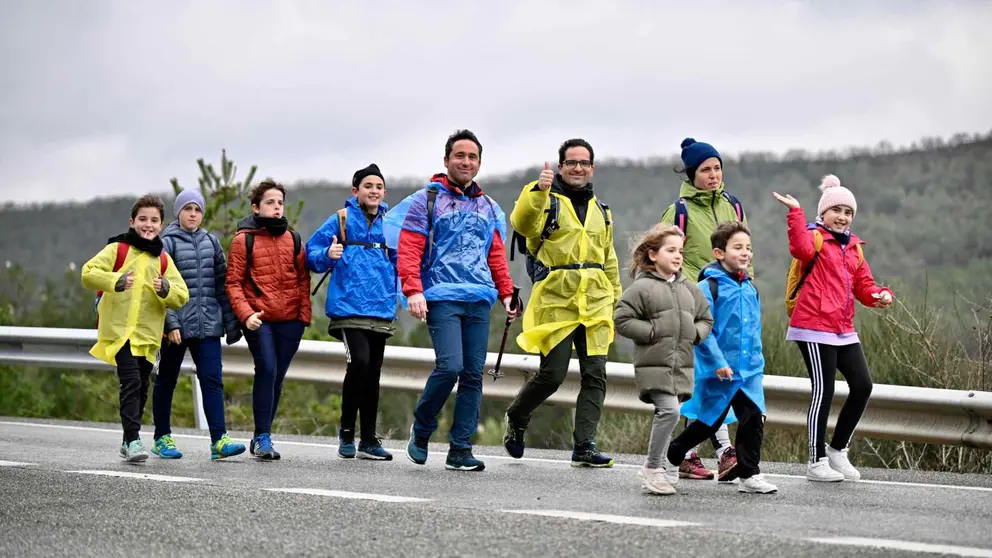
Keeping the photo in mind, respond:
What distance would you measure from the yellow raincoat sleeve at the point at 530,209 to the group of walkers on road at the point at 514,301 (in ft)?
0.04

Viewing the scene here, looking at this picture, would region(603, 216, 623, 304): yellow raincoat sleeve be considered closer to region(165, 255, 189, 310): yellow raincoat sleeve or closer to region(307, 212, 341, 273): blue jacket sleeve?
region(307, 212, 341, 273): blue jacket sleeve

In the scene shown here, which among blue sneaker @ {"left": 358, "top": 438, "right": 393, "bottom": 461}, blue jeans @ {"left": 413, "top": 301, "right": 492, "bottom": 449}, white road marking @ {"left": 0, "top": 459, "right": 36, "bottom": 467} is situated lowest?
white road marking @ {"left": 0, "top": 459, "right": 36, "bottom": 467}

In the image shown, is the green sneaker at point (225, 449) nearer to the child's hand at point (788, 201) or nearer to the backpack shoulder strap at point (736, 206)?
the backpack shoulder strap at point (736, 206)

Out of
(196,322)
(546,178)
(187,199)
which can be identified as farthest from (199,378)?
(546,178)

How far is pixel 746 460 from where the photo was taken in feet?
25.2

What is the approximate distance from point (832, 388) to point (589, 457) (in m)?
1.56

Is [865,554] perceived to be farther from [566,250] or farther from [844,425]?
[566,250]

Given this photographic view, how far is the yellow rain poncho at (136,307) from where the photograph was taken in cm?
970

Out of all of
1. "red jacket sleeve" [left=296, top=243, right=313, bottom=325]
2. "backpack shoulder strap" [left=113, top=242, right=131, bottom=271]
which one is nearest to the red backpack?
"backpack shoulder strap" [left=113, top=242, right=131, bottom=271]

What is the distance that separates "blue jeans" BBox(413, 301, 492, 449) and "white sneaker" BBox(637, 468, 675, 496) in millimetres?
1665

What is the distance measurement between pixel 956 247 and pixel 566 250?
98.3 feet

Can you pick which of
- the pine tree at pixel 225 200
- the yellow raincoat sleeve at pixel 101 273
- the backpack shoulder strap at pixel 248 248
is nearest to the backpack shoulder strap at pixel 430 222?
the backpack shoulder strap at pixel 248 248

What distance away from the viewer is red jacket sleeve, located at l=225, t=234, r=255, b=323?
9.71 meters

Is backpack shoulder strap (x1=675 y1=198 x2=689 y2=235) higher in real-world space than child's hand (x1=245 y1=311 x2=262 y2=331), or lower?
higher
